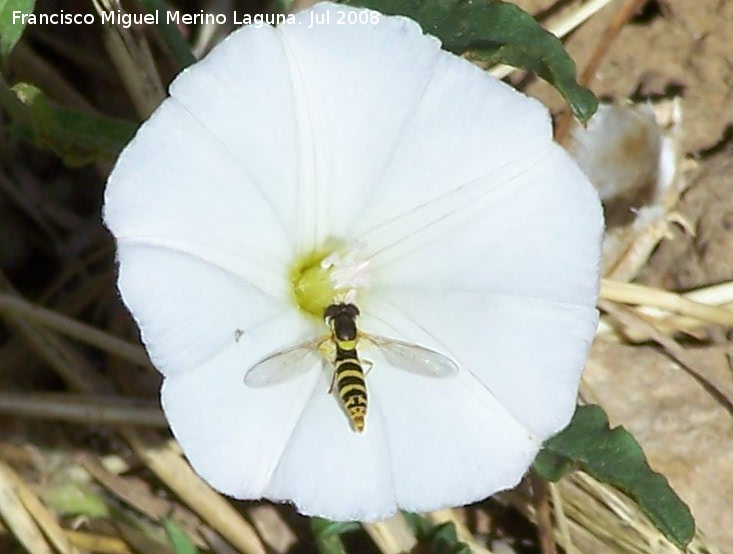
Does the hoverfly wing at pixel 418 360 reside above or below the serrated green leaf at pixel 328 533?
above

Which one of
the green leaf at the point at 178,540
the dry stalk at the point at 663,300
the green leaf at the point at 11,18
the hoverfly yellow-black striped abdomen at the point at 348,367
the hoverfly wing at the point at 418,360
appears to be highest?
the green leaf at the point at 11,18

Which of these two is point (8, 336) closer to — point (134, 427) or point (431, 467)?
point (134, 427)

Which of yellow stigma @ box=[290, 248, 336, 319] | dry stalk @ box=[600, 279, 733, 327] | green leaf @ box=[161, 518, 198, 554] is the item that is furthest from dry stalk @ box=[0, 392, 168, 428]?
dry stalk @ box=[600, 279, 733, 327]

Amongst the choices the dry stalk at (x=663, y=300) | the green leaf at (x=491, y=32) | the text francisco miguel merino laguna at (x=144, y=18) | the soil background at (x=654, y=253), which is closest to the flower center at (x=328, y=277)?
the green leaf at (x=491, y=32)

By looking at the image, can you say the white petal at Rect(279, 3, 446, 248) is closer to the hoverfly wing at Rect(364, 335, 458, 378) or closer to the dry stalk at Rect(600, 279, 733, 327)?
the hoverfly wing at Rect(364, 335, 458, 378)

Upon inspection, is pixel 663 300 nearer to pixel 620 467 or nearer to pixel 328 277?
pixel 620 467

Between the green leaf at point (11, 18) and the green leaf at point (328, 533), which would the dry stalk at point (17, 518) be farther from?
the green leaf at point (11, 18)

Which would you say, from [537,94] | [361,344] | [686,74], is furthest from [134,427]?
[686,74]
